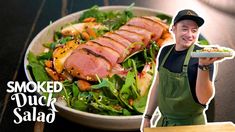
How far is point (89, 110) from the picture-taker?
2.64ft

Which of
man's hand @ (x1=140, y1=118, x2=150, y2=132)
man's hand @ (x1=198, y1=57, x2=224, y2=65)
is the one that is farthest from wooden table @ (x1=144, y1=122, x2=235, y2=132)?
man's hand @ (x1=198, y1=57, x2=224, y2=65)

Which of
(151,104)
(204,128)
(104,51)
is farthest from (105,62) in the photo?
(204,128)

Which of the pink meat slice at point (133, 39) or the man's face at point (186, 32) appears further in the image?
the pink meat slice at point (133, 39)

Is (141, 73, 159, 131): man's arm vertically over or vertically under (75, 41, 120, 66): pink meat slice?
under

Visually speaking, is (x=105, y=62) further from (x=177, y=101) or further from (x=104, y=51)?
(x=177, y=101)

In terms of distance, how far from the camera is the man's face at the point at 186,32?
716 millimetres

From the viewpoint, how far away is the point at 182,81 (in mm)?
723

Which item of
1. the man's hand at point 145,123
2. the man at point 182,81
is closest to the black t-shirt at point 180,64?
the man at point 182,81

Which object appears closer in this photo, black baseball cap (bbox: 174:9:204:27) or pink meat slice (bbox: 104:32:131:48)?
black baseball cap (bbox: 174:9:204:27)

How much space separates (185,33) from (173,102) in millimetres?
133

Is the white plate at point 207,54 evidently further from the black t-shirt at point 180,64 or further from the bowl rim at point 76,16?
the bowl rim at point 76,16

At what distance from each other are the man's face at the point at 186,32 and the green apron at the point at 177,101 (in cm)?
1

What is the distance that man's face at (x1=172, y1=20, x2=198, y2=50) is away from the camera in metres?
0.72

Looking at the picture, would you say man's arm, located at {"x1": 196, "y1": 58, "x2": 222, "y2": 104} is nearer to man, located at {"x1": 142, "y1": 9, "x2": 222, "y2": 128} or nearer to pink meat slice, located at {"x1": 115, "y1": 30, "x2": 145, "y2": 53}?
man, located at {"x1": 142, "y1": 9, "x2": 222, "y2": 128}
